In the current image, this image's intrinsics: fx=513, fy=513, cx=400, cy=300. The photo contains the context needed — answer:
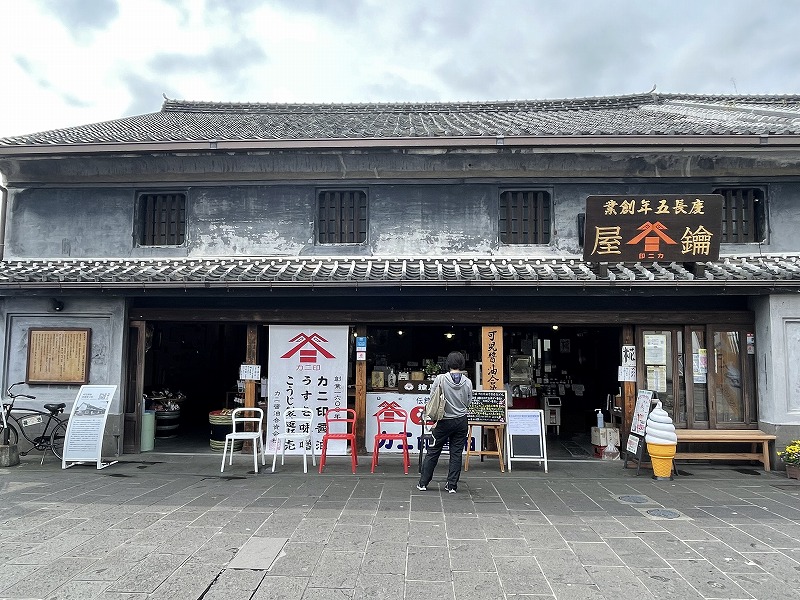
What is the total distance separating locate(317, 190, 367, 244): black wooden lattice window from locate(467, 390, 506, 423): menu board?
413 centimetres

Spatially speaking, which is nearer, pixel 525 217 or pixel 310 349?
pixel 310 349

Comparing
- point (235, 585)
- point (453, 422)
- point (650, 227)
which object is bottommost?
point (235, 585)

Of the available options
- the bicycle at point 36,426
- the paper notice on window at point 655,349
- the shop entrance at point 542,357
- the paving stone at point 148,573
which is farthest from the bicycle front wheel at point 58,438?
the paper notice on window at point 655,349

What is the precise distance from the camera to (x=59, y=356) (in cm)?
995

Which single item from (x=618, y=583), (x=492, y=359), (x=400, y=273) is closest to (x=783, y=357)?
(x=492, y=359)

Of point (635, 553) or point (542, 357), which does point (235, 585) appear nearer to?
point (635, 553)

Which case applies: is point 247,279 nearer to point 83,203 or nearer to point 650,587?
point 83,203

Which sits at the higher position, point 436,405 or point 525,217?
point 525,217

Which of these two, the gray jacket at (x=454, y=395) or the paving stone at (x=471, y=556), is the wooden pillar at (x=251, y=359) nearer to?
the gray jacket at (x=454, y=395)

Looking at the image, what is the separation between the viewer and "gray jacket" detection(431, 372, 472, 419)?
7480 millimetres

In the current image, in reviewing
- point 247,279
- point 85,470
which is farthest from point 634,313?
point 85,470

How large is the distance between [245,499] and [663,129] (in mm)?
10411

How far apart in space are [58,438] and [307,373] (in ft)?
16.0

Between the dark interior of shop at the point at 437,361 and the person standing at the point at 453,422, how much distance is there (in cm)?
435
